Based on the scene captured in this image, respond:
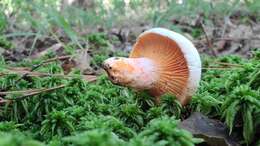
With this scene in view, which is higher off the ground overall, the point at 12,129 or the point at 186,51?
the point at 186,51


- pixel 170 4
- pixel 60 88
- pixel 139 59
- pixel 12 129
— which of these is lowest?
pixel 12 129

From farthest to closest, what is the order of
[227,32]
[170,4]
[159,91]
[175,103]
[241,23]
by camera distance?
[241,23] < [227,32] < [170,4] < [159,91] < [175,103]

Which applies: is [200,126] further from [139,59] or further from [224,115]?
[139,59]

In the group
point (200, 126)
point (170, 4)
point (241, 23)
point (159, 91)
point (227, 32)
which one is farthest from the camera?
point (241, 23)

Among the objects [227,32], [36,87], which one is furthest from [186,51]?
[227,32]
